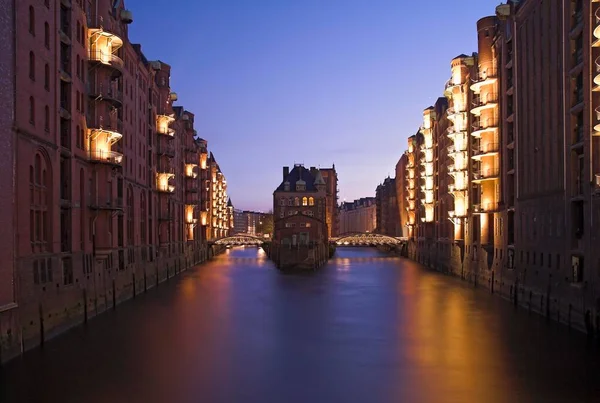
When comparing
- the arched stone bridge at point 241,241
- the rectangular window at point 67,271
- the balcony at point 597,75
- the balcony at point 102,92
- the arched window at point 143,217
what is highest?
the balcony at point 102,92

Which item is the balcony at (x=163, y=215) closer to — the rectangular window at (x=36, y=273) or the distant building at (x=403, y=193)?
the rectangular window at (x=36, y=273)

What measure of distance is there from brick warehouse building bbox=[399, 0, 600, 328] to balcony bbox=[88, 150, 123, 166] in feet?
91.3

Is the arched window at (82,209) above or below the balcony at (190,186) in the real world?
below

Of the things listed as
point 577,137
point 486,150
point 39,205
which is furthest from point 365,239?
point 39,205

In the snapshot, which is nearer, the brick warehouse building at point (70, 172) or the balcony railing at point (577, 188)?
the brick warehouse building at point (70, 172)

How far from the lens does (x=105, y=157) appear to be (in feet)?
145

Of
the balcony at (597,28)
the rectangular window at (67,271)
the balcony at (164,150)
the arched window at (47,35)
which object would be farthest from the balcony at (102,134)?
the balcony at (164,150)

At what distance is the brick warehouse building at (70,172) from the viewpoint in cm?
3056

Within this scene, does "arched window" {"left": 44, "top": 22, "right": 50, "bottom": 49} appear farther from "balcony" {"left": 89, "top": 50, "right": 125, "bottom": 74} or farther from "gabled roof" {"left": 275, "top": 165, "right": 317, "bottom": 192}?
"gabled roof" {"left": 275, "top": 165, "right": 317, "bottom": 192}

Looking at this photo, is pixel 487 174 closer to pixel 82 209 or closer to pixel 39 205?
pixel 82 209

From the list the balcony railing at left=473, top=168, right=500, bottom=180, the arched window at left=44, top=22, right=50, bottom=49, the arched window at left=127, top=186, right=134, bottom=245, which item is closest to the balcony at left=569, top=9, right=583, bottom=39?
the balcony railing at left=473, top=168, right=500, bottom=180

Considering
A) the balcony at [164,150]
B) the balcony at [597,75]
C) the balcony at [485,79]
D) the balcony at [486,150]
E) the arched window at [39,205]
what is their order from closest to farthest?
the arched window at [39,205], the balcony at [597,75], the balcony at [486,150], the balcony at [485,79], the balcony at [164,150]

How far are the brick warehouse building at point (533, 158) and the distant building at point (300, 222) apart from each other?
28697 millimetres

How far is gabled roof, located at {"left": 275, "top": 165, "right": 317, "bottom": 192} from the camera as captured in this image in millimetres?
127162
